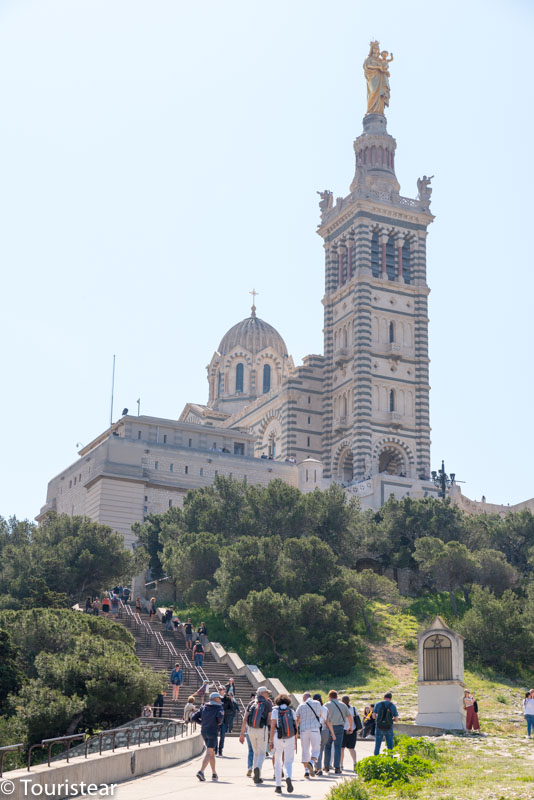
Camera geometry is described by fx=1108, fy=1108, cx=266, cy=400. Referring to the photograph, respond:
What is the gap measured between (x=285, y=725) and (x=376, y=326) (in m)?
57.4

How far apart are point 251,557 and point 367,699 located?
1036cm

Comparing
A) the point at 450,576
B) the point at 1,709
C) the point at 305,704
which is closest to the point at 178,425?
the point at 450,576

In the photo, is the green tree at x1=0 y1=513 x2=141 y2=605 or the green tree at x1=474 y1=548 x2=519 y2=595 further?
the green tree at x1=474 y1=548 x2=519 y2=595

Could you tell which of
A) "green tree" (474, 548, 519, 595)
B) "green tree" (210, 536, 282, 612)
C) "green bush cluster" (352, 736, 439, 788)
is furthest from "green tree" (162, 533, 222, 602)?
"green bush cluster" (352, 736, 439, 788)

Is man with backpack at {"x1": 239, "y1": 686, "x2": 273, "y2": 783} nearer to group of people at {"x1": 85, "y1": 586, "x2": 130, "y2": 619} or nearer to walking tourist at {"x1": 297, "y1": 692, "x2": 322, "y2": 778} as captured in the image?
walking tourist at {"x1": 297, "y1": 692, "x2": 322, "y2": 778}

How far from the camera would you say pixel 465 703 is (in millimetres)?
25484

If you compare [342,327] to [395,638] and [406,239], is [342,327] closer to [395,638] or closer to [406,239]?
[406,239]

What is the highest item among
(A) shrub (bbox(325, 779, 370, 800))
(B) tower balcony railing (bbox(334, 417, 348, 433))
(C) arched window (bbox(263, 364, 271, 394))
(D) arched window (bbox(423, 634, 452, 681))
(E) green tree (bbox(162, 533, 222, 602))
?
(C) arched window (bbox(263, 364, 271, 394))

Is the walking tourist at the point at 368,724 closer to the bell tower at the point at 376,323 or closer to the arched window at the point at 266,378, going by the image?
the bell tower at the point at 376,323

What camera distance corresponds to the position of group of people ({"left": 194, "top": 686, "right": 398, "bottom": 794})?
1731cm

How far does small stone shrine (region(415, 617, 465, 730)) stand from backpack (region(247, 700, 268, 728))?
844 cm

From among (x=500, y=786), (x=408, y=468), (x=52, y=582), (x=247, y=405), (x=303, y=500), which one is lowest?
(x=500, y=786)

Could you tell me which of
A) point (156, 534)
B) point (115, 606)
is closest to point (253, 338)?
point (156, 534)

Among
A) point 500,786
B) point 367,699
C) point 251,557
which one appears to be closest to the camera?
point 500,786
